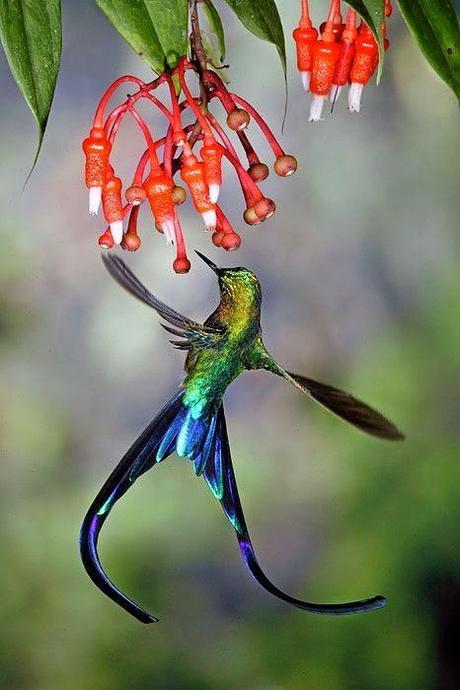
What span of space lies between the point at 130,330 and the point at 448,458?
23.1 inches

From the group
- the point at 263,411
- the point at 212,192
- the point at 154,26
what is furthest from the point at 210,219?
the point at 263,411

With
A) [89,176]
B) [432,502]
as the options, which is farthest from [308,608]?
[432,502]

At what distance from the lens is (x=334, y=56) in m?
0.68

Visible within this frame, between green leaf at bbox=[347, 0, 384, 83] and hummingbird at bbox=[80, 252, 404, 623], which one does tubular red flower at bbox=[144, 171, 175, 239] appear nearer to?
hummingbird at bbox=[80, 252, 404, 623]

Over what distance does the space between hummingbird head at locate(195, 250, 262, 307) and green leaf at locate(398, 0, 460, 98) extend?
0.18 metres

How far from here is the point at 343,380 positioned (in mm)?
1710

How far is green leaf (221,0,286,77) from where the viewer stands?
1.95 ft

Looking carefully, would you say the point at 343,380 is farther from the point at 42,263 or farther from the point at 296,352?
the point at 42,263

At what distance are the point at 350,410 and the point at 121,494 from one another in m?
0.16

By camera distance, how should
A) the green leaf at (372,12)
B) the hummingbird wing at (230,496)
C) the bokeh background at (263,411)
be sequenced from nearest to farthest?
the green leaf at (372,12) < the hummingbird wing at (230,496) < the bokeh background at (263,411)

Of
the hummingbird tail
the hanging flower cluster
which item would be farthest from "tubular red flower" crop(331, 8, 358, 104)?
the hummingbird tail

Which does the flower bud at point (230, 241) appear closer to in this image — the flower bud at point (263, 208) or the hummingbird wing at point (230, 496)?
the flower bud at point (263, 208)

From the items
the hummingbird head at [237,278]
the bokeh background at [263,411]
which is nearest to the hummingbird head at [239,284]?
the hummingbird head at [237,278]

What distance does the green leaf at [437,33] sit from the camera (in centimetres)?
60
